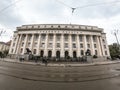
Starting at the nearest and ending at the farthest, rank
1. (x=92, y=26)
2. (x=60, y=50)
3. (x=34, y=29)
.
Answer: (x=60, y=50) → (x=34, y=29) → (x=92, y=26)

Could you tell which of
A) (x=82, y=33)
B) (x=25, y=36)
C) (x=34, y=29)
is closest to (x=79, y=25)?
(x=82, y=33)

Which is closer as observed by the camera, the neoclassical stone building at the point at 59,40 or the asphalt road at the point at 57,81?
the asphalt road at the point at 57,81

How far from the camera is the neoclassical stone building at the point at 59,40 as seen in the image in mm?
43666

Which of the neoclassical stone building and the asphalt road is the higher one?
the neoclassical stone building

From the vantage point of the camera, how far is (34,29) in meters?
46.2

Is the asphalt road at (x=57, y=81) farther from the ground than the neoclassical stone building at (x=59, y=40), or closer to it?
closer to it

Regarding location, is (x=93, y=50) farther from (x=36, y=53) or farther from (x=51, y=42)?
(x=36, y=53)

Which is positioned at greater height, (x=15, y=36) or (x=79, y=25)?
(x=79, y=25)

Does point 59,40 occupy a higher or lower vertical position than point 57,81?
higher

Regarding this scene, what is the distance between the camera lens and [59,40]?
148 ft

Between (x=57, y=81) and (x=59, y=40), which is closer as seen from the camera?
(x=57, y=81)

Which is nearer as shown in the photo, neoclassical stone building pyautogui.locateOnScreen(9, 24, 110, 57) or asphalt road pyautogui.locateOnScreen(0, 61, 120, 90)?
asphalt road pyautogui.locateOnScreen(0, 61, 120, 90)

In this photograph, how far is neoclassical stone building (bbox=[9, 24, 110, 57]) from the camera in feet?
143

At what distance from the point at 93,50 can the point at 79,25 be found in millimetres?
15414
